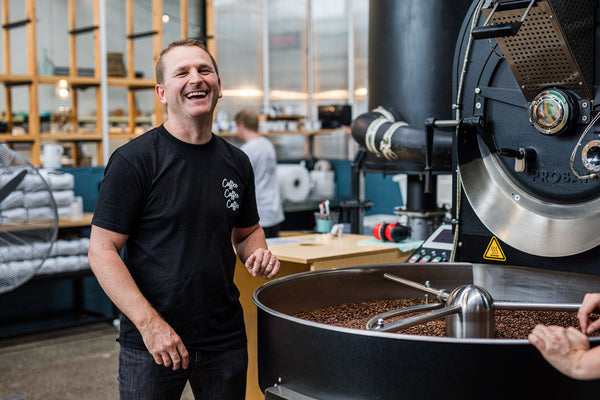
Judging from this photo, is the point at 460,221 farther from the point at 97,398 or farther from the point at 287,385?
the point at 97,398

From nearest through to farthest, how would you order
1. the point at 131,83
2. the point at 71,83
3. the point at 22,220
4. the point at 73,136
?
the point at 22,220, the point at 73,136, the point at 71,83, the point at 131,83

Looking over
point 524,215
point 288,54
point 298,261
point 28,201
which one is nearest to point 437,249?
point 298,261

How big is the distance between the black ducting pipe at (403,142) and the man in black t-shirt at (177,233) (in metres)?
1.09

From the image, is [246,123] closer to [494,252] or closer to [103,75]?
[103,75]

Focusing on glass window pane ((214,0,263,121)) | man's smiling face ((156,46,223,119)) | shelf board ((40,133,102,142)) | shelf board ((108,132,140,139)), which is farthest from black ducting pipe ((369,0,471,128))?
glass window pane ((214,0,263,121))

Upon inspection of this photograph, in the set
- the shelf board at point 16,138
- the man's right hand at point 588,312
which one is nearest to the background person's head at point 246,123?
the shelf board at point 16,138

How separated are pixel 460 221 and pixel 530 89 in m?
0.39

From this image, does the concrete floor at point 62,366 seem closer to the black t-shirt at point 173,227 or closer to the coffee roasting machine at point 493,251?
the black t-shirt at point 173,227

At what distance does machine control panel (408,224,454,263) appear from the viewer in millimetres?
2476

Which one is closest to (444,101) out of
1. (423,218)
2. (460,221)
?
(423,218)

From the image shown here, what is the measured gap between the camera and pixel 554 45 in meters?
1.43

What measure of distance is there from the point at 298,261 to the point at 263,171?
7.38 feet

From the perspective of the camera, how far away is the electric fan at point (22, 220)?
9.48ft

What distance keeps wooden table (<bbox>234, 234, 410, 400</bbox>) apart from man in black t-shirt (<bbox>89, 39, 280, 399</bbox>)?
3.81ft
